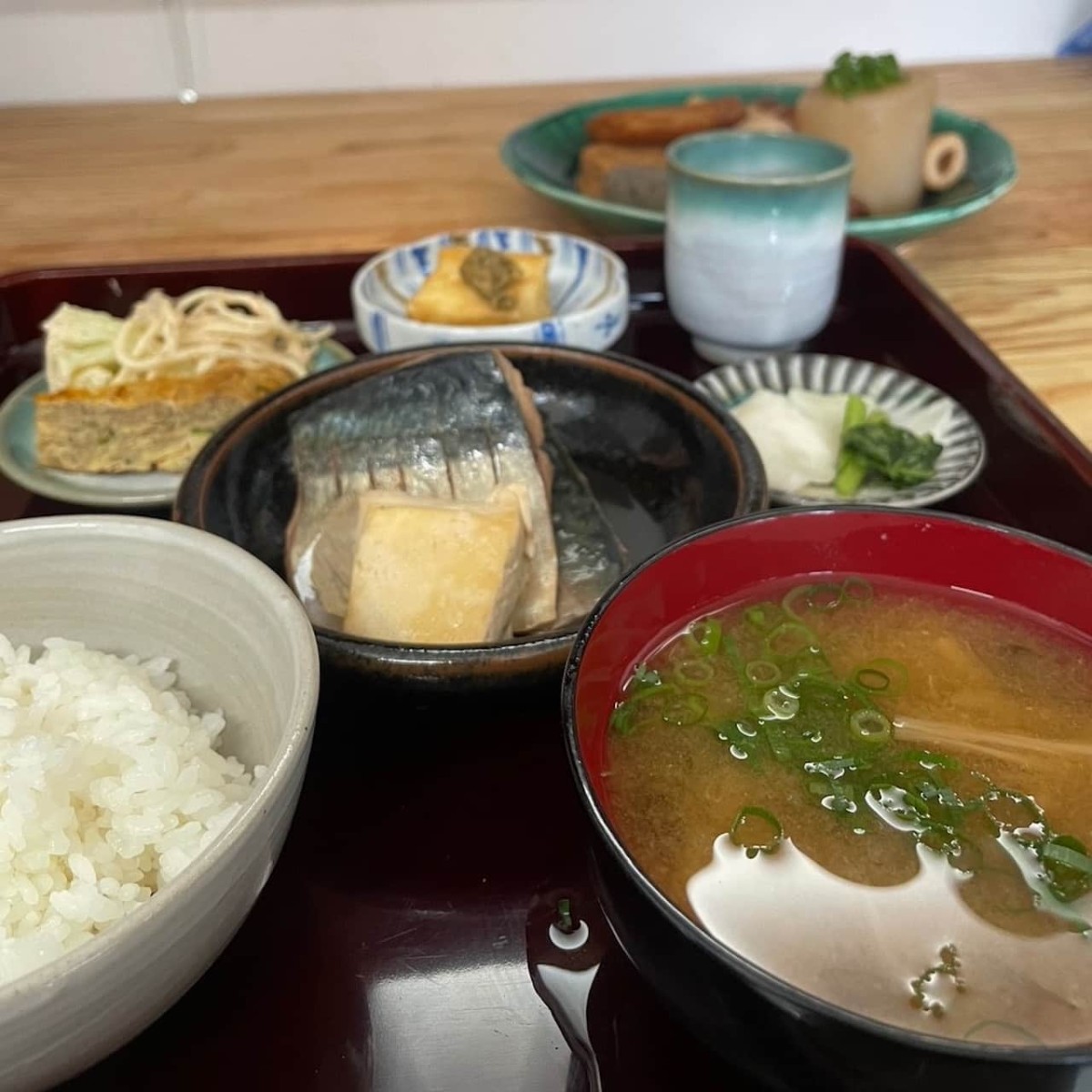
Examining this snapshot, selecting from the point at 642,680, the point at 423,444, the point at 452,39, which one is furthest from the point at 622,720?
the point at 452,39

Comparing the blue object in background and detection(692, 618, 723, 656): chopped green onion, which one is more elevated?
the blue object in background

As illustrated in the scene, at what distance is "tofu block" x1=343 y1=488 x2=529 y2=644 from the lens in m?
1.13

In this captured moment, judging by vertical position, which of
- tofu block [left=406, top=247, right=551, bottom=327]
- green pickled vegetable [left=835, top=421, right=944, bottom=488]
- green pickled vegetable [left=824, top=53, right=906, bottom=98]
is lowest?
green pickled vegetable [left=835, top=421, right=944, bottom=488]

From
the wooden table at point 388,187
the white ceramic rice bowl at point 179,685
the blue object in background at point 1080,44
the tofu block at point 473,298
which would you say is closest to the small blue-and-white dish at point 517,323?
the tofu block at point 473,298

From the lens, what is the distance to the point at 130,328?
1.78 meters

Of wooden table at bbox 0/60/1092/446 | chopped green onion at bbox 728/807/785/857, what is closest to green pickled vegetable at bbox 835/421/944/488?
wooden table at bbox 0/60/1092/446

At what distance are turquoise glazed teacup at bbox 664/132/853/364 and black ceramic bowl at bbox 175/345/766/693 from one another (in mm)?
385

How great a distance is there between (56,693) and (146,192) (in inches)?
81.6

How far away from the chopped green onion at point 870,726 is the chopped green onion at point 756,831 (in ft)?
0.41

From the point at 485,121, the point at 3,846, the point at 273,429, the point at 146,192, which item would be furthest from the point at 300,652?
the point at 485,121

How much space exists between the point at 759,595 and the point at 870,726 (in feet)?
0.60

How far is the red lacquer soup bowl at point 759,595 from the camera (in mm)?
587

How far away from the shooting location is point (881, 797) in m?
0.84

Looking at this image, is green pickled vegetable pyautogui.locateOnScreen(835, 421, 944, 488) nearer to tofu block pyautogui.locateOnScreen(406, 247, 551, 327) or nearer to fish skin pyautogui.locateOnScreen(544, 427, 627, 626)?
fish skin pyautogui.locateOnScreen(544, 427, 627, 626)
